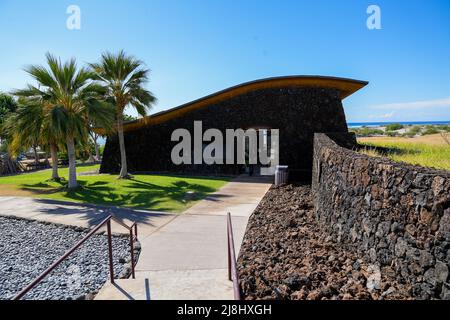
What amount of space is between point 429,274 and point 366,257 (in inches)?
60.2

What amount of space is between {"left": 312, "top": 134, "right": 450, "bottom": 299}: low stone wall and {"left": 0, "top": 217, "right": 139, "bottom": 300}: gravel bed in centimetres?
404

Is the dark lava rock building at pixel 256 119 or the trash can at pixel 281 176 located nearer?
the trash can at pixel 281 176

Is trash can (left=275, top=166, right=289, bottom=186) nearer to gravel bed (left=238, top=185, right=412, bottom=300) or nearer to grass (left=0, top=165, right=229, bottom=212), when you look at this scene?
grass (left=0, top=165, right=229, bottom=212)

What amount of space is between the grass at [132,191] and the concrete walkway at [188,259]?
5.63ft

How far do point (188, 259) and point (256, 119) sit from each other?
13591mm

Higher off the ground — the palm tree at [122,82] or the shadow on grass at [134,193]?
the palm tree at [122,82]

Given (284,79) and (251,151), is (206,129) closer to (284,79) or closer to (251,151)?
(251,151)

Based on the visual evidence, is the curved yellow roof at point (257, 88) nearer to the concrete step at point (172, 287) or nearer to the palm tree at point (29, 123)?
the palm tree at point (29, 123)

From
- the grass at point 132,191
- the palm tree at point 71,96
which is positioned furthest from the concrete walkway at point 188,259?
the palm tree at point 71,96

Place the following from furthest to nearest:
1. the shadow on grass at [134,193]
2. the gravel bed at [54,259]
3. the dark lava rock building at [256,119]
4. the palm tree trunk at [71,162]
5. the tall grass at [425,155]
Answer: the dark lava rock building at [256,119], the palm tree trunk at [71,162], the shadow on grass at [134,193], the tall grass at [425,155], the gravel bed at [54,259]

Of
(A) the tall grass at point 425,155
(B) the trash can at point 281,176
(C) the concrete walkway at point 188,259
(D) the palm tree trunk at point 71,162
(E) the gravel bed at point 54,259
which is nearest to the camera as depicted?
(C) the concrete walkway at point 188,259

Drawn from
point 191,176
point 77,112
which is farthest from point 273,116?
point 77,112

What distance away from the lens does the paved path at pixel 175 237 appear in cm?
416

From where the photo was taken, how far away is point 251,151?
18.8 metres
